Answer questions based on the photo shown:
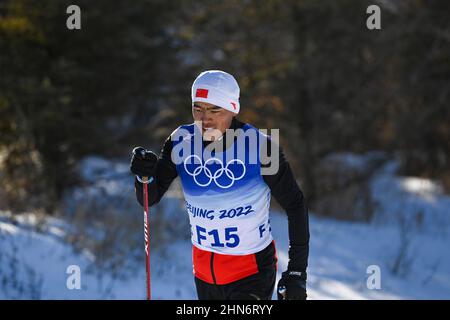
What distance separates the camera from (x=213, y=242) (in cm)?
365

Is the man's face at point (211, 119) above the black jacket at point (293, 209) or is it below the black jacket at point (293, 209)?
above

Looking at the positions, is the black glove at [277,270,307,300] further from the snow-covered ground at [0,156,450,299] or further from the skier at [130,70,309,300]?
the snow-covered ground at [0,156,450,299]

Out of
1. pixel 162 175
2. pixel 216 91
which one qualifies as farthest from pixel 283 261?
pixel 216 91

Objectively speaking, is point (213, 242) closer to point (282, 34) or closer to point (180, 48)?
point (180, 48)

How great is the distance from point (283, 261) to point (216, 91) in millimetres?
5067

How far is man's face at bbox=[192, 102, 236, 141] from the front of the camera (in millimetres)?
3621

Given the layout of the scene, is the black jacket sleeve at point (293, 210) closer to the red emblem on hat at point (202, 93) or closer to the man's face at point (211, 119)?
the man's face at point (211, 119)

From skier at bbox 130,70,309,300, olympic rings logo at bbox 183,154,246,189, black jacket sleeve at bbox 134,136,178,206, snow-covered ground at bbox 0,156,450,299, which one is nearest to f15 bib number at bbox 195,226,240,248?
skier at bbox 130,70,309,300

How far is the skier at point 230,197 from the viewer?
3.54m

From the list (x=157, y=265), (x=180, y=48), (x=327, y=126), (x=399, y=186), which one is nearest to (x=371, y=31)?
(x=327, y=126)

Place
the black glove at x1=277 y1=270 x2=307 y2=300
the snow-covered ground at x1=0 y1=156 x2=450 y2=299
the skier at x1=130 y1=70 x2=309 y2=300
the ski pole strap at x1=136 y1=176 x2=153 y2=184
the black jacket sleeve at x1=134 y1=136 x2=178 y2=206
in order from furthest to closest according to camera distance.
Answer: the snow-covered ground at x1=0 y1=156 x2=450 y2=299
the black jacket sleeve at x1=134 y1=136 x2=178 y2=206
the ski pole strap at x1=136 y1=176 x2=153 y2=184
the skier at x1=130 y1=70 x2=309 y2=300
the black glove at x1=277 y1=270 x2=307 y2=300

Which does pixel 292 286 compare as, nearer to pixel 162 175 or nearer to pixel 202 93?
pixel 162 175

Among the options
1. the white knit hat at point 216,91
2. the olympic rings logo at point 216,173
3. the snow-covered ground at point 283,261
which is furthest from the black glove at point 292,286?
the snow-covered ground at point 283,261

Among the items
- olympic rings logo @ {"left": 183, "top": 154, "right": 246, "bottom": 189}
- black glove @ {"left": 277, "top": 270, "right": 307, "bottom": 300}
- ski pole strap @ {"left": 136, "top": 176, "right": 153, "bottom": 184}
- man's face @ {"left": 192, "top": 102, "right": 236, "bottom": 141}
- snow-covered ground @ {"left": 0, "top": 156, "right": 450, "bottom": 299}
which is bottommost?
snow-covered ground @ {"left": 0, "top": 156, "right": 450, "bottom": 299}
